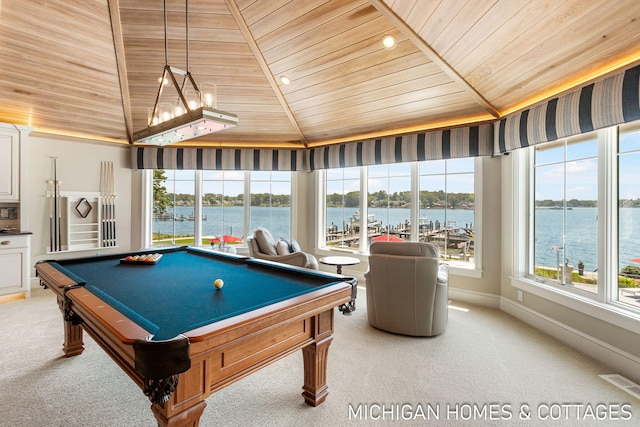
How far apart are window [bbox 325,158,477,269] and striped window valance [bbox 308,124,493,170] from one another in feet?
1.05

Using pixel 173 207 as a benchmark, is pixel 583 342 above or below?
below

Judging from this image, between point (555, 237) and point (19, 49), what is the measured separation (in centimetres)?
633

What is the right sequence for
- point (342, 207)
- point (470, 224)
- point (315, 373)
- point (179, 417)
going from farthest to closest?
point (342, 207) → point (470, 224) → point (315, 373) → point (179, 417)

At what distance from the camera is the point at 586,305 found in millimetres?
2928

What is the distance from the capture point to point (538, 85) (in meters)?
3.19

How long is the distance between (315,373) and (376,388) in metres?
0.53

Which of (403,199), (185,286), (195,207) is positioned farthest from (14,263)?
(403,199)

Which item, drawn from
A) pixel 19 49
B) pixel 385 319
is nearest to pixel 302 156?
pixel 385 319

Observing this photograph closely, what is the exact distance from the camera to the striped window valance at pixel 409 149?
4148 mm

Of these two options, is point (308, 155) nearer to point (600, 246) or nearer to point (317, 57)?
point (317, 57)

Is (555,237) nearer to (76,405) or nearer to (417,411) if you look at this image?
(417,411)

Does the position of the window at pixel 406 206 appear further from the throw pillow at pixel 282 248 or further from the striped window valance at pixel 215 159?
the throw pillow at pixel 282 248

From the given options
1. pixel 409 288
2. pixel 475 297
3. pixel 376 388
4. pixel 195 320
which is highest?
pixel 195 320

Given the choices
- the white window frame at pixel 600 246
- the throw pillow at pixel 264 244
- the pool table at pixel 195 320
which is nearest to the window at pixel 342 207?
the throw pillow at pixel 264 244
